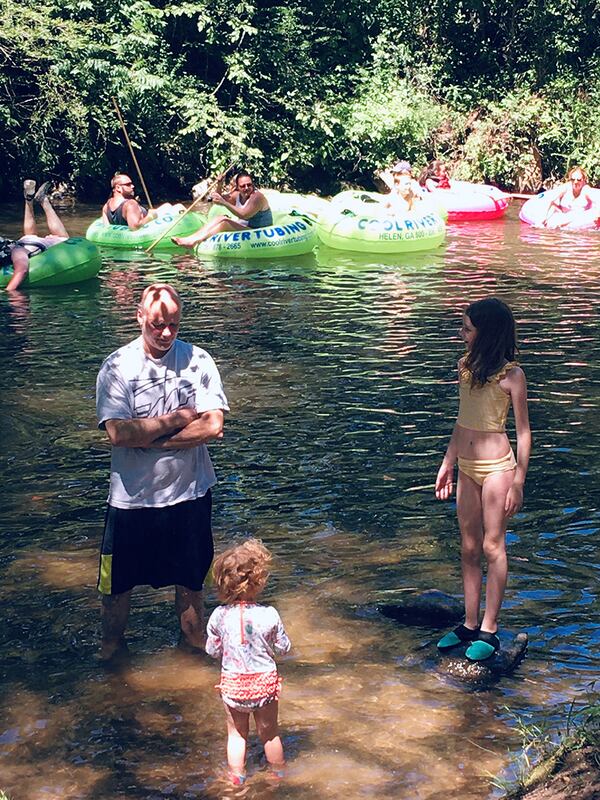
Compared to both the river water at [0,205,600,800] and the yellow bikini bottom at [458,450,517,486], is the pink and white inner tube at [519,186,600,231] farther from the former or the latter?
the yellow bikini bottom at [458,450,517,486]

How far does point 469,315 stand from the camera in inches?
193

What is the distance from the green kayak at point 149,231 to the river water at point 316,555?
4765 mm

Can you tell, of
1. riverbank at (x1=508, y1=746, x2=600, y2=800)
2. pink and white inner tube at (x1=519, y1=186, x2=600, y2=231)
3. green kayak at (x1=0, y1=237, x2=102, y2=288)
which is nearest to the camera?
riverbank at (x1=508, y1=746, x2=600, y2=800)

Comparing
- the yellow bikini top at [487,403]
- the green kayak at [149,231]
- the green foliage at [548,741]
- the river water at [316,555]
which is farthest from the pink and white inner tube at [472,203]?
the green foliage at [548,741]

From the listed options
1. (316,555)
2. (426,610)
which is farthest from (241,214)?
(426,610)

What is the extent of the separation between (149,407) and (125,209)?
13453 mm

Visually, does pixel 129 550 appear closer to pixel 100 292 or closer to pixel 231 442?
pixel 231 442

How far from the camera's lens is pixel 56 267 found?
1474cm

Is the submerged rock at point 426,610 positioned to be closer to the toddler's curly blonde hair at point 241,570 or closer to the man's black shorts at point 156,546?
the man's black shorts at point 156,546

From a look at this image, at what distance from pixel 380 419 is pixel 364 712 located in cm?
435

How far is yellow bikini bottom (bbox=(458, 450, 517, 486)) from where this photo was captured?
491 centimetres

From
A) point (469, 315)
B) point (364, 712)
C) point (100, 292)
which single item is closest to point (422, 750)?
point (364, 712)

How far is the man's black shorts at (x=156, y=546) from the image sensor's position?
4.93 m

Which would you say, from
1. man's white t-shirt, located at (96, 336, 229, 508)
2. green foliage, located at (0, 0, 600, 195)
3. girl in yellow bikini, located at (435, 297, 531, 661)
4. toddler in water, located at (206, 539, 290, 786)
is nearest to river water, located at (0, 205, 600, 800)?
toddler in water, located at (206, 539, 290, 786)
